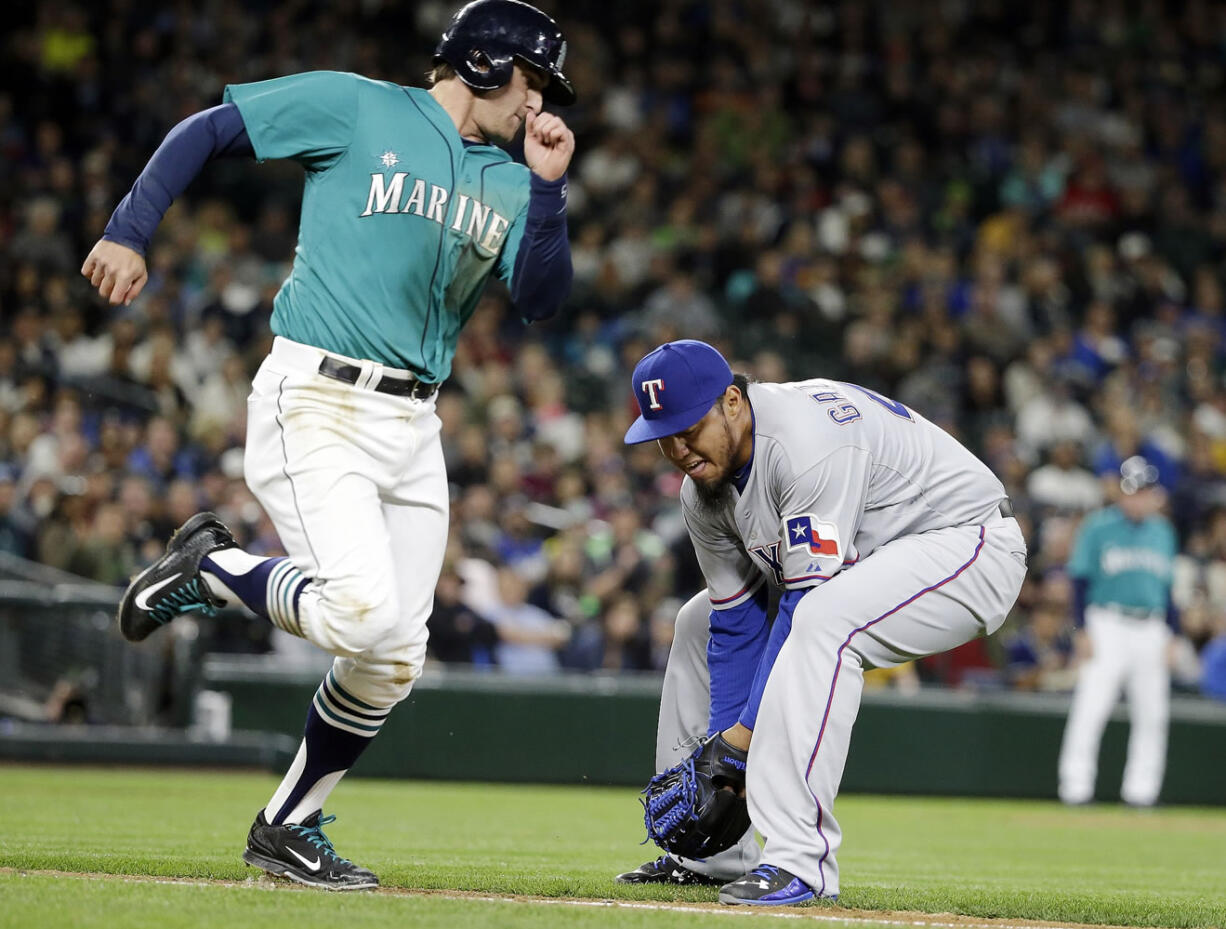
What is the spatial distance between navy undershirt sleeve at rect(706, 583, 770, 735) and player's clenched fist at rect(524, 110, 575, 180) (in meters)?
1.47

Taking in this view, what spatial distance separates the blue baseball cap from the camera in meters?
4.71

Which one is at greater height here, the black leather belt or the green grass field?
the black leather belt

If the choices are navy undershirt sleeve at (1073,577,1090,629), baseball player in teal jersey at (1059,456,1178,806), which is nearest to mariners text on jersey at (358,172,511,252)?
baseball player in teal jersey at (1059,456,1178,806)

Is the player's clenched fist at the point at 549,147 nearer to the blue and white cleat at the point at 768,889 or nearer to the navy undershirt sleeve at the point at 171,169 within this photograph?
the navy undershirt sleeve at the point at 171,169

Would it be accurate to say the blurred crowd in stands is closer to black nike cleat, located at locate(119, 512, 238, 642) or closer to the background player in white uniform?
black nike cleat, located at locate(119, 512, 238, 642)

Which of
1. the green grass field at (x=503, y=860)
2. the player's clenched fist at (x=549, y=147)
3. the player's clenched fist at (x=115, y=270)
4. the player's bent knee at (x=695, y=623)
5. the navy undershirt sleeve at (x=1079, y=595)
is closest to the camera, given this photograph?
the green grass field at (x=503, y=860)

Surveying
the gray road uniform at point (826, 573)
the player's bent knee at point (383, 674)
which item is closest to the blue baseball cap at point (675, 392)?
the gray road uniform at point (826, 573)

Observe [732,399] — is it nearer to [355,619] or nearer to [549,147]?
[549,147]

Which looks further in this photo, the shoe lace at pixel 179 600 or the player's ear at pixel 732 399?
the player's ear at pixel 732 399

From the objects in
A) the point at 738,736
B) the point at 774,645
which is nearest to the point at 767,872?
the point at 738,736

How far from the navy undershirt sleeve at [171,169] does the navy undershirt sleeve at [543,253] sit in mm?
804

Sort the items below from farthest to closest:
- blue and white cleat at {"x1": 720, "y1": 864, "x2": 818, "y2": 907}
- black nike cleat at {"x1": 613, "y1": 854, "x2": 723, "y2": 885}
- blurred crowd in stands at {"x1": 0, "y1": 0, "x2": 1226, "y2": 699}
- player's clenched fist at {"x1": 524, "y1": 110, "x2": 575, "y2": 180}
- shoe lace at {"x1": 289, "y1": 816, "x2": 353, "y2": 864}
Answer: blurred crowd in stands at {"x1": 0, "y1": 0, "x2": 1226, "y2": 699} → black nike cleat at {"x1": 613, "y1": 854, "x2": 723, "y2": 885} → shoe lace at {"x1": 289, "y1": 816, "x2": 353, "y2": 864} → player's clenched fist at {"x1": 524, "y1": 110, "x2": 575, "y2": 180} → blue and white cleat at {"x1": 720, "y1": 864, "x2": 818, "y2": 907}

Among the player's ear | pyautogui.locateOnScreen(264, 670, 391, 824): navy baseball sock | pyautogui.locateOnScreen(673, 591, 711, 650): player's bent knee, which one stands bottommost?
pyautogui.locateOnScreen(264, 670, 391, 824): navy baseball sock

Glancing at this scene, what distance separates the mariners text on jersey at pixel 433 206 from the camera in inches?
183
